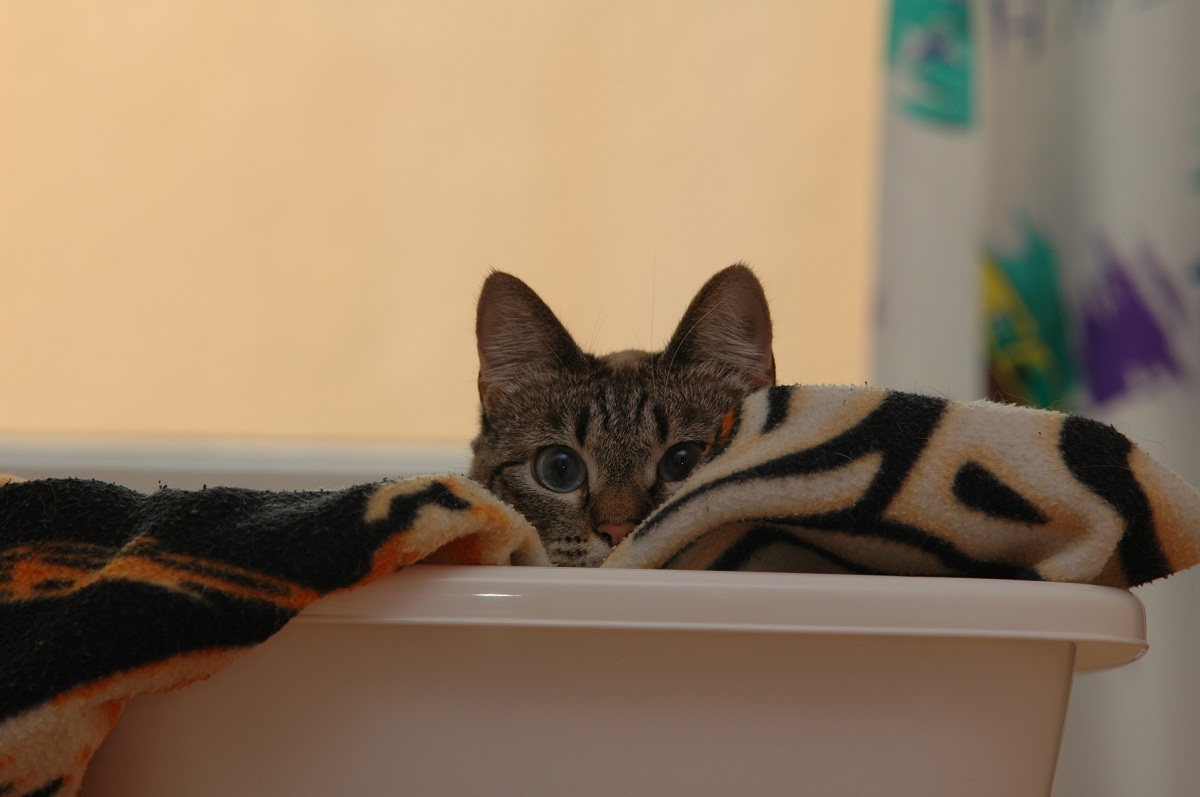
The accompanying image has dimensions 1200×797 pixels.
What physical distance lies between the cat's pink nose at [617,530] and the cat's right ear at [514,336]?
8.5 inches

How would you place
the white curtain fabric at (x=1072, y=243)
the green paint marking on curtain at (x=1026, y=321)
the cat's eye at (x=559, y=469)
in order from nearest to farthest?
the cat's eye at (x=559, y=469), the white curtain fabric at (x=1072, y=243), the green paint marking on curtain at (x=1026, y=321)

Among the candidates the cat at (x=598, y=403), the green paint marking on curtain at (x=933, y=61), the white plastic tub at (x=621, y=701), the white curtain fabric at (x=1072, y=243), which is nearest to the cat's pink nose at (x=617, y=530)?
the cat at (x=598, y=403)

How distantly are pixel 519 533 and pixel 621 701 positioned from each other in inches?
4.7

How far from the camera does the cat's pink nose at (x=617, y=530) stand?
856 mm

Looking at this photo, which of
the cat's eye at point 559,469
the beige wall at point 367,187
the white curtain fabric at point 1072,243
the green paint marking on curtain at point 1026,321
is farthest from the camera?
the beige wall at point 367,187

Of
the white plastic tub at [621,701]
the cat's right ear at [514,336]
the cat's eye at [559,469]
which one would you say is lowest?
the white plastic tub at [621,701]

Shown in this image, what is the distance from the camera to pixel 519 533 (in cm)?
60

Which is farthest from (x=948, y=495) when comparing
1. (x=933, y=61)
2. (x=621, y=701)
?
(x=933, y=61)

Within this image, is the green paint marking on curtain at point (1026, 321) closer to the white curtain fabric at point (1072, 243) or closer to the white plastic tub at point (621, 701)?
the white curtain fabric at point (1072, 243)

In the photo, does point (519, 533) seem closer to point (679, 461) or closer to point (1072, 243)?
point (679, 461)

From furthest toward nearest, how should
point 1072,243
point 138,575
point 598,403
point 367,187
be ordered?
point 367,187 → point 1072,243 → point 598,403 → point 138,575

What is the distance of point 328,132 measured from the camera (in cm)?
177

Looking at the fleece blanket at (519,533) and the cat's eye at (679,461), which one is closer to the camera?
the fleece blanket at (519,533)

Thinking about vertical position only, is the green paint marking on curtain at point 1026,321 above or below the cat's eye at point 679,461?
above
